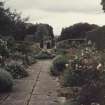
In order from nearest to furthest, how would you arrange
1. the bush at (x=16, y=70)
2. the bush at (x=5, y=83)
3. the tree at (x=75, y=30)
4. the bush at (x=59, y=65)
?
the bush at (x=5, y=83) < the bush at (x=16, y=70) < the bush at (x=59, y=65) < the tree at (x=75, y=30)

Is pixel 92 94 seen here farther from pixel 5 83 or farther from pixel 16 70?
pixel 16 70

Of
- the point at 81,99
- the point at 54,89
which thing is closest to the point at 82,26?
the point at 54,89

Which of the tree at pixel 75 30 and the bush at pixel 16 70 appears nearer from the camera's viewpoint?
the bush at pixel 16 70

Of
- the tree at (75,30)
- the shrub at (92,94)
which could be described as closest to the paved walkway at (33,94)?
the shrub at (92,94)

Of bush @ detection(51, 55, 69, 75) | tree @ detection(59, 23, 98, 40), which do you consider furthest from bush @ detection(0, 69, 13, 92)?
tree @ detection(59, 23, 98, 40)

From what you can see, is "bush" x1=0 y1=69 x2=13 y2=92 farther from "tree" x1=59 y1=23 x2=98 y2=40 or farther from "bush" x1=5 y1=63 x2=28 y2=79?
"tree" x1=59 y1=23 x2=98 y2=40

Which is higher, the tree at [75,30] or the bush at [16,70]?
the tree at [75,30]

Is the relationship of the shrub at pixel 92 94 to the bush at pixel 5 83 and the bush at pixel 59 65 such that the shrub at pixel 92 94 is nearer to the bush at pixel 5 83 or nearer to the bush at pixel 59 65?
the bush at pixel 5 83

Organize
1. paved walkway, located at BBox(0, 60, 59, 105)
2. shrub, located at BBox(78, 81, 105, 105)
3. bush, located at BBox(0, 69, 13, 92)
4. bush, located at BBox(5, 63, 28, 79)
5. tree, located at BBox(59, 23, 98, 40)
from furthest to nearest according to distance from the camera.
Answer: tree, located at BBox(59, 23, 98, 40)
bush, located at BBox(5, 63, 28, 79)
bush, located at BBox(0, 69, 13, 92)
paved walkway, located at BBox(0, 60, 59, 105)
shrub, located at BBox(78, 81, 105, 105)

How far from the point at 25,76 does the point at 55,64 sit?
2.17 metres

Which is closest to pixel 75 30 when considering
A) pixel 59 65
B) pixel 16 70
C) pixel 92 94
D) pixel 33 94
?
pixel 59 65

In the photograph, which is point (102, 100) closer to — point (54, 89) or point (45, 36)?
point (54, 89)

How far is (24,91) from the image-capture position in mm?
14297

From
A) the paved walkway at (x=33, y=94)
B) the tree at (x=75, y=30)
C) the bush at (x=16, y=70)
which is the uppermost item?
the tree at (x=75, y=30)
